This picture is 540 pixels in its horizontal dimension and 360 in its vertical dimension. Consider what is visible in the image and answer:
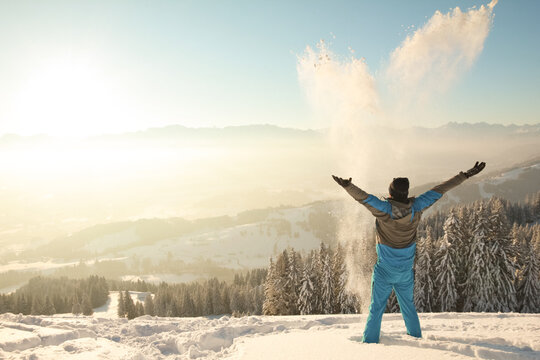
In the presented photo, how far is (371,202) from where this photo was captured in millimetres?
5730

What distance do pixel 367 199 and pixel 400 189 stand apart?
0.73 m

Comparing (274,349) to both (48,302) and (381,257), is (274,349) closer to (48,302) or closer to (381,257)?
(381,257)

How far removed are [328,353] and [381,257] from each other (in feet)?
7.12

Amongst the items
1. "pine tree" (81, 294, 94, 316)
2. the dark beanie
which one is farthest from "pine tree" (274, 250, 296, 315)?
"pine tree" (81, 294, 94, 316)

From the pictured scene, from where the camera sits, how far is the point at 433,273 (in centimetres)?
2970

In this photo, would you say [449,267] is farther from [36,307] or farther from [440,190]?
[36,307]

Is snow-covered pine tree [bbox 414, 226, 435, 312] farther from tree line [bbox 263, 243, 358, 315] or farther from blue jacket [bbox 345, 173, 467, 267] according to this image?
blue jacket [bbox 345, 173, 467, 267]

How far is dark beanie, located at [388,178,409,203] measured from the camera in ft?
19.3

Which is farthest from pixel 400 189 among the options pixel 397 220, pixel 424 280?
pixel 424 280

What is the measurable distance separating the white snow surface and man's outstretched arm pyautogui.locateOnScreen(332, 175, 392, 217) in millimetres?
2532

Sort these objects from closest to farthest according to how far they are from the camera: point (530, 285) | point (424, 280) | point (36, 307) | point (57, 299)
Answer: point (530, 285)
point (424, 280)
point (36, 307)
point (57, 299)

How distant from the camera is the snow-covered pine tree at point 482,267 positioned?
25141 millimetres

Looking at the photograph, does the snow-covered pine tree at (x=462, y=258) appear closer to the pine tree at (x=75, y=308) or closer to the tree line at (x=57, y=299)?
the pine tree at (x=75, y=308)

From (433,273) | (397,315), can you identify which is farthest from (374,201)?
(433,273)
